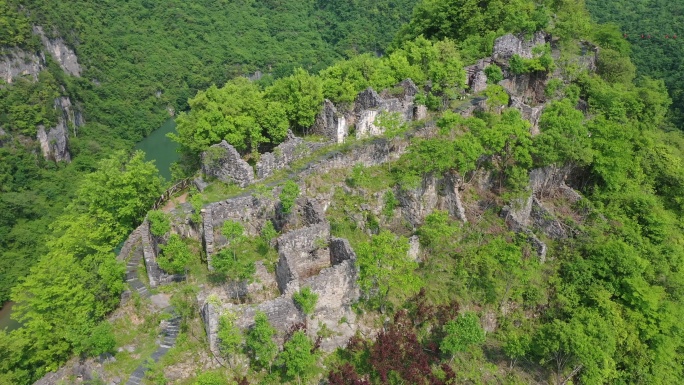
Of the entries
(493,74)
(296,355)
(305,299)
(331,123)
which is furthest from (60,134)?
(296,355)

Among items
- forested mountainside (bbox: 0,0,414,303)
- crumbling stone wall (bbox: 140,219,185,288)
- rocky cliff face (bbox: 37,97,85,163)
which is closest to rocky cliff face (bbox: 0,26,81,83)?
forested mountainside (bbox: 0,0,414,303)

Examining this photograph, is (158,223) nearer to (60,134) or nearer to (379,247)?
(379,247)

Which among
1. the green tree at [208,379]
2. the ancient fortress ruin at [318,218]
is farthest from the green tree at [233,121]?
the green tree at [208,379]

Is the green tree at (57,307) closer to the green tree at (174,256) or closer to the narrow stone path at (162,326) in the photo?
the narrow stone path at (162,326)

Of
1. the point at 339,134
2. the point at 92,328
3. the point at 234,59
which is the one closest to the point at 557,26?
the point at 339,134

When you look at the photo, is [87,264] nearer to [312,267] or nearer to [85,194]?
[85,194]

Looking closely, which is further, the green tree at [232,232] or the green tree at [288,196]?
the green tree at [288,196]
